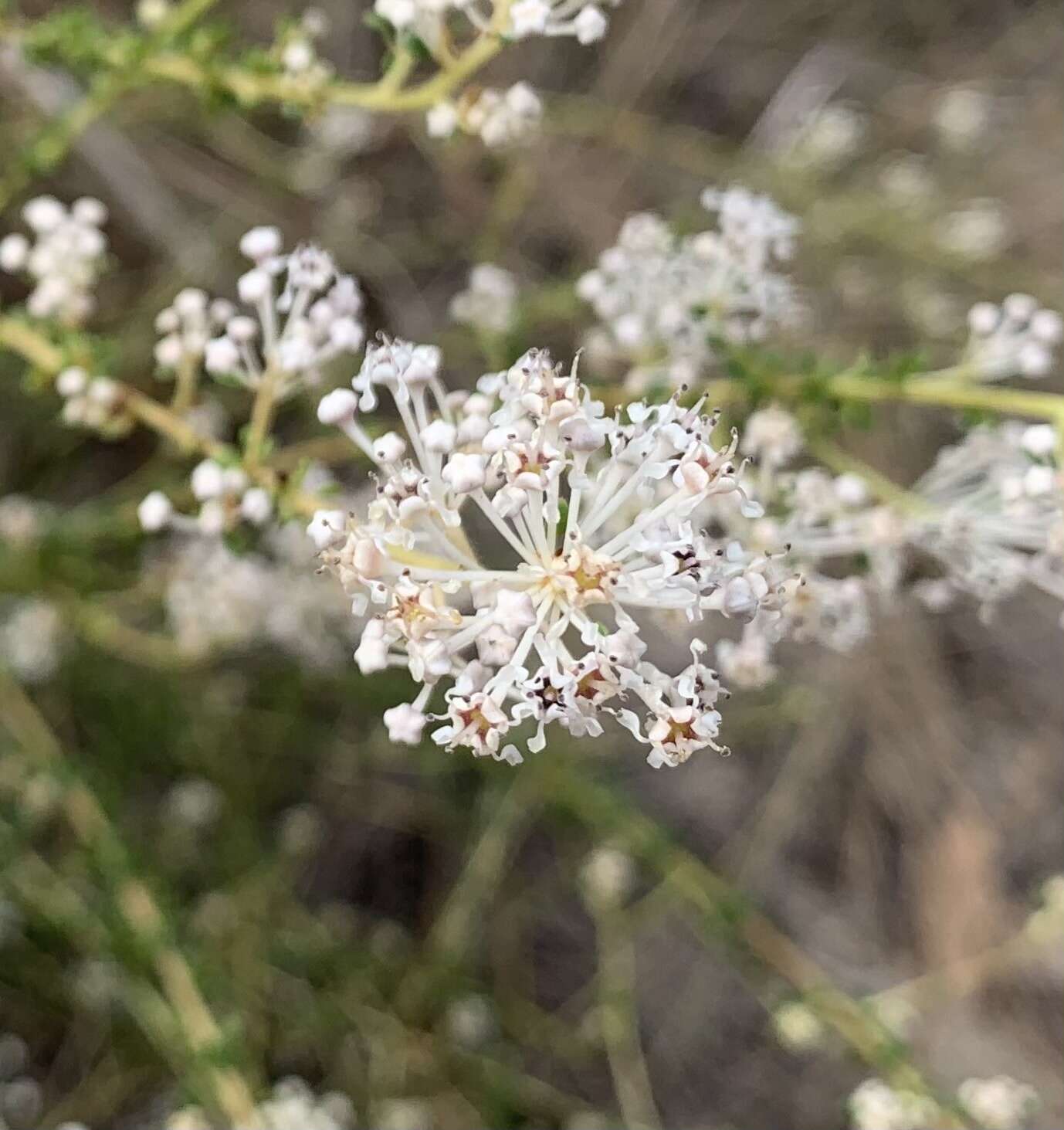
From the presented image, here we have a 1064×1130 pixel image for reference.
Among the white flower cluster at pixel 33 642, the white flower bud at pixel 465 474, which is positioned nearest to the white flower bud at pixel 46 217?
the white flower bud at pixel 465 474

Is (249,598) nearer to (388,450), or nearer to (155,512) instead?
(155,512)

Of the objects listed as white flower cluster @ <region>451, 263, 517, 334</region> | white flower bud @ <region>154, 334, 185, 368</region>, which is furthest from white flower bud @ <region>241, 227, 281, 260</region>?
white flower cluster @ <region>451, 263, 517, 334</region>

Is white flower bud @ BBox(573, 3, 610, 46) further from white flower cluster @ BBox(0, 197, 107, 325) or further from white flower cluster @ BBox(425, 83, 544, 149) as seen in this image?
white flower cluster @ BBox(0, 197, 107, 325)

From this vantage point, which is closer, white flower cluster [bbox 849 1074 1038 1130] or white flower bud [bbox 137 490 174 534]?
white flower bud [bbox 137 490 174 534]

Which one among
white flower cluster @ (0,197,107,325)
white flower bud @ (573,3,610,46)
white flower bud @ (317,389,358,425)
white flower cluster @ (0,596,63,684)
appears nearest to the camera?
white flower bud @ (317,389,358,425)

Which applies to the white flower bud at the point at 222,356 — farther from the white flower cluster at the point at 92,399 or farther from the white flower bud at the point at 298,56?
the white flower bud at the point at 298,56

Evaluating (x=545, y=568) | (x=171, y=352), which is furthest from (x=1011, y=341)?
(x=171, y=352)
